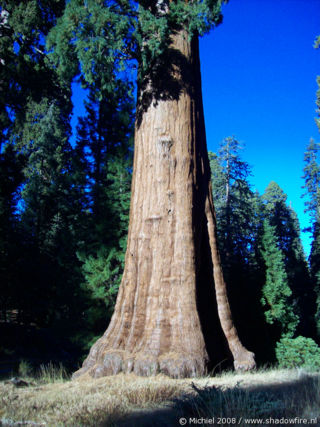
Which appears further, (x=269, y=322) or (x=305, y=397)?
(x=269, y=322)

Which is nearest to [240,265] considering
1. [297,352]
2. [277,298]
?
[277,298]

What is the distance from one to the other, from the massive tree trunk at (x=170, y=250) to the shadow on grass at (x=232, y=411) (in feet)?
6.35

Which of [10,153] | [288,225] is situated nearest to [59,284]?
[10,153]

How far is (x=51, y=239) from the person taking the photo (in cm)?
2425

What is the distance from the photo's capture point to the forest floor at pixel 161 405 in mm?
2725

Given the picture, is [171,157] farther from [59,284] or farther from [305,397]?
[59,284]

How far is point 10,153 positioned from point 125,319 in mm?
7508

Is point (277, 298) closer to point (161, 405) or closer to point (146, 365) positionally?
point (146, 365)

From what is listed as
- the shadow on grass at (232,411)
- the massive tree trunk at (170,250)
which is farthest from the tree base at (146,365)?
the shadow on grass at (232,411)

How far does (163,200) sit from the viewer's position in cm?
630

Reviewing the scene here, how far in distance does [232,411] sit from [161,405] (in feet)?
3.05

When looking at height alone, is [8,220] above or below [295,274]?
above

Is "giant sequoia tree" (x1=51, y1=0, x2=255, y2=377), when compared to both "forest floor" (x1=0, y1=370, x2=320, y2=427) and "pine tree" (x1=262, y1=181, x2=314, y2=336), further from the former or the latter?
"pine tree" (x1=262, y1=181, x2=314, y2=336)

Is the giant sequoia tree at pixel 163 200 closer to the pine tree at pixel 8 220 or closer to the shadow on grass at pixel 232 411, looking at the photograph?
the shadow on grass at pixel 232 411
